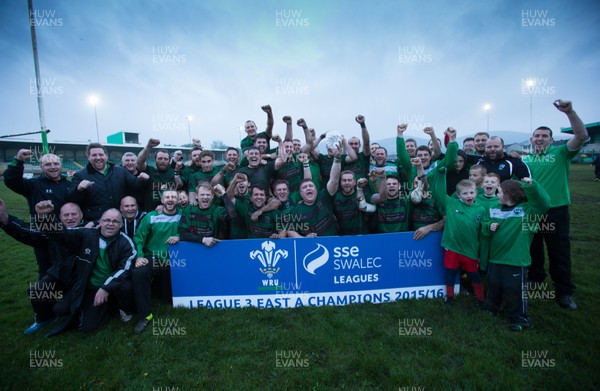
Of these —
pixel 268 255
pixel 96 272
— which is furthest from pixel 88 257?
pixel 268 255

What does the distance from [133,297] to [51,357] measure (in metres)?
1.09

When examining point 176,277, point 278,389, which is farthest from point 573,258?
point 176,277

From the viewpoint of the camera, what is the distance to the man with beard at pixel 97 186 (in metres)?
4.78

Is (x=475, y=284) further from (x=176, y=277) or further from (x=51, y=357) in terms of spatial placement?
(x=51, y=357)

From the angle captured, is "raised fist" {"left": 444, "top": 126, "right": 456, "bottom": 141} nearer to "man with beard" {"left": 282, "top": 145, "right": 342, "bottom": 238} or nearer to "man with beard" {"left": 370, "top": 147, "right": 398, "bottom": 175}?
"man with beard" {"left": 370, "top": 147, "right": 398, "bottom": 175}

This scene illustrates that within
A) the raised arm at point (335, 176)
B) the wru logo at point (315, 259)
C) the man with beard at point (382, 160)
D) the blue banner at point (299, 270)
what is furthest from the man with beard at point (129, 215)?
the man with beard at point (382, 160)

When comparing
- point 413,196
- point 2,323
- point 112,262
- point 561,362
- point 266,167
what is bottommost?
point 561,362

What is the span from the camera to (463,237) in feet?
14.1

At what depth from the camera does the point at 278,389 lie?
9.52ft

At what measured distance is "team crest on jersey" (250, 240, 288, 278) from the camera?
441 centimetres

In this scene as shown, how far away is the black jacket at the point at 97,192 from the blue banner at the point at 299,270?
1641 mm

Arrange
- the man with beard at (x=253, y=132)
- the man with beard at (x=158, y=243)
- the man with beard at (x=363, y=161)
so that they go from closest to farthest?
1. the man with beard at (x=158, y=243)
2. the man with beard at (x=363, y=161)
3. the man with beard at (x=253, y=132)

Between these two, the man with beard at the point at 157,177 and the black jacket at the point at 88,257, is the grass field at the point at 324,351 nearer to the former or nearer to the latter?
the black jacket at the point at 88,257

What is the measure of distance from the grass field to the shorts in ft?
1.86
